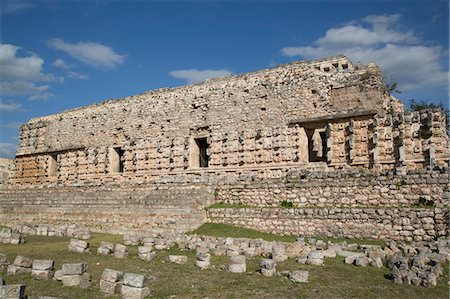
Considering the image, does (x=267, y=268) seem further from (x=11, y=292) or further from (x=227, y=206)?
(x=227, y=206)

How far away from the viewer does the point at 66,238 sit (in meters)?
14.4

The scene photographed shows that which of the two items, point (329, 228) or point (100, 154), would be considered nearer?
point (329, 228)

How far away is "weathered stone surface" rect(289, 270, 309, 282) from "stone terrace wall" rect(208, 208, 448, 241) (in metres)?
5.59

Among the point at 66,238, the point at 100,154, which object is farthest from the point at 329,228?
the point at 100,154

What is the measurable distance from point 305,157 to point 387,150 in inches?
149

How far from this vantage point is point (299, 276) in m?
7.32

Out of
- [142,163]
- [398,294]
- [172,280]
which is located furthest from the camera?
[142,163]

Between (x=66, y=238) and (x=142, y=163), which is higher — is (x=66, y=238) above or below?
below

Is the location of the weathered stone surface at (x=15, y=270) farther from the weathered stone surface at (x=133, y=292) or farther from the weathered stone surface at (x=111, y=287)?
the weathered stone surface at (x=133, y=292)

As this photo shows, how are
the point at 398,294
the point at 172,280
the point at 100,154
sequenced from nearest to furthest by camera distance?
the point at 398,294 → the point at 172,280 → the point at 100,154

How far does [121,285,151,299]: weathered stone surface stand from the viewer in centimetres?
645

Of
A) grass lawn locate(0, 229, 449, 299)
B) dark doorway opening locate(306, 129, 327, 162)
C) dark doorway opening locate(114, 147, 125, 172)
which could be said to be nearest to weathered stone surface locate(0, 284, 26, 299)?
grass lawn locate(0, 229, 449, 299)

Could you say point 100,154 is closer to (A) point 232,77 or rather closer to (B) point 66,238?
(A) point 232,77

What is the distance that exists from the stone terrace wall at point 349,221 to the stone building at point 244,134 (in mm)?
1836
